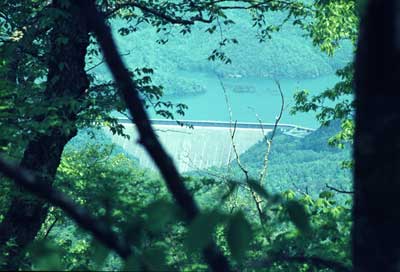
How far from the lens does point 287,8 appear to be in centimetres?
1144

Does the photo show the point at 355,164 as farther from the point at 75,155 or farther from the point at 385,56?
the point at 75,155

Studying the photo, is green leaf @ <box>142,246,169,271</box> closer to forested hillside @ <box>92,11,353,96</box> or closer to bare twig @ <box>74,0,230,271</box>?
bare twig @ <box>74,0,230,271</box>

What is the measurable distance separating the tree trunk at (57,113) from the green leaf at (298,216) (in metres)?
6.27

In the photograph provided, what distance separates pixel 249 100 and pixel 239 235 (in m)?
115

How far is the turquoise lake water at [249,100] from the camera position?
111m

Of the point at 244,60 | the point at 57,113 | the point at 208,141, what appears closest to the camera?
the point at 57,113

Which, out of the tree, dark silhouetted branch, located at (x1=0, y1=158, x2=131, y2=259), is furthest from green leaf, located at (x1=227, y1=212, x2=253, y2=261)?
the tree

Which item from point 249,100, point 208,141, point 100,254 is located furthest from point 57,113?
point 249,100

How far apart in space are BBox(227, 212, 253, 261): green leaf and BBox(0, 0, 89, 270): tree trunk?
20.7ft

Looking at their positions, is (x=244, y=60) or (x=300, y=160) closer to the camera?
(x=300, y=160)

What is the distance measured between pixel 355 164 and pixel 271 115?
356 feet

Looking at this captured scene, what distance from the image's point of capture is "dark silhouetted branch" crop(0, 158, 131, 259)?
46.9 inches

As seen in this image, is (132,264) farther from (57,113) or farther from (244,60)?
(244,60)

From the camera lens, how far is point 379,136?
100cm
